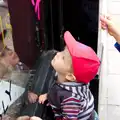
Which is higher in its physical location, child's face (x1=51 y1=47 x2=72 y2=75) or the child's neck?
child's face (x1=51 y1=47 x2=72 y2=75)

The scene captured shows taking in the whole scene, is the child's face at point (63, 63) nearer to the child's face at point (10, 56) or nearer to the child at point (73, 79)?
the child at point (73, 79)

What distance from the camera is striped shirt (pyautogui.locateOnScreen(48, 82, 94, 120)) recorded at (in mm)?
1201

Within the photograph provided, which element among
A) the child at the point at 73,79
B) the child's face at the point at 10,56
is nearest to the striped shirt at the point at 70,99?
the child at the point at 73,79

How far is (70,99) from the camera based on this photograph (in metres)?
1.20

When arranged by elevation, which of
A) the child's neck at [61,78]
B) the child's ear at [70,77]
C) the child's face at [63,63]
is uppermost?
the child's face at [63,63]

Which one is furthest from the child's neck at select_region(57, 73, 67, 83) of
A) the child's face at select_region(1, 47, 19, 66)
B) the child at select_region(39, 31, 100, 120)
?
the child's face at select_region(1, 47, 19, 66)

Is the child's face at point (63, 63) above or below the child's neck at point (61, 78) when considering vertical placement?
above

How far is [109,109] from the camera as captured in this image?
2100mm

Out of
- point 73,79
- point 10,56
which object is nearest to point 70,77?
point 73,79

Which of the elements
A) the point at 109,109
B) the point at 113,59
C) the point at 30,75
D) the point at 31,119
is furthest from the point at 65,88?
the point at 113,59

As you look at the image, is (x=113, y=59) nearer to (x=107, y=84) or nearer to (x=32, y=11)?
(x=107, y=84)

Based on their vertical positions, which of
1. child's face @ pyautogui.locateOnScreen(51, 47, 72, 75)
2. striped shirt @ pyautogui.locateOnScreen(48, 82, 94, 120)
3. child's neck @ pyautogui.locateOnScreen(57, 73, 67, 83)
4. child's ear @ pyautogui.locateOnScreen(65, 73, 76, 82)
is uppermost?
child's face @ pyautogui.locateOnScreen(51, 47, 72, 75)

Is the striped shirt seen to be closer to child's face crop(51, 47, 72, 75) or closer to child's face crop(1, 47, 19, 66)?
child's face crop(51, 47, 72, 75)

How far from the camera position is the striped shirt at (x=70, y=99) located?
120 cm
